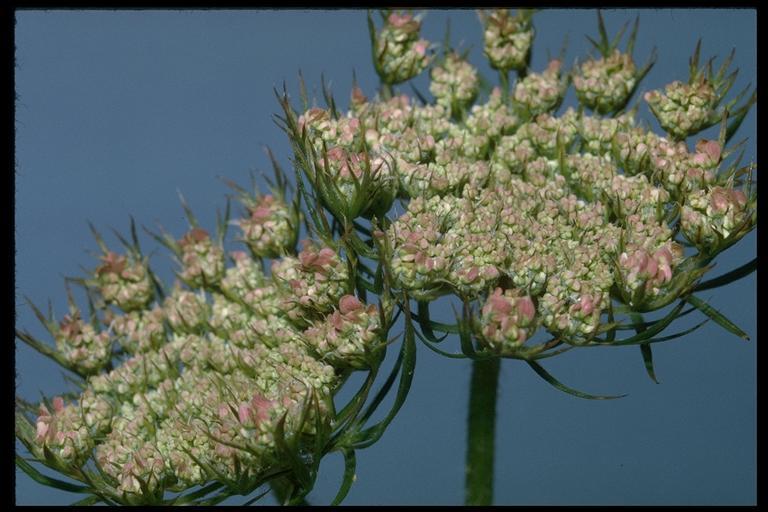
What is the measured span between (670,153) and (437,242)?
138 cm

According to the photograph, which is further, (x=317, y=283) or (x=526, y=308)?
(x=317, y=283)

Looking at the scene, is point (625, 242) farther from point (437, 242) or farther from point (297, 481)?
point (297, 481)

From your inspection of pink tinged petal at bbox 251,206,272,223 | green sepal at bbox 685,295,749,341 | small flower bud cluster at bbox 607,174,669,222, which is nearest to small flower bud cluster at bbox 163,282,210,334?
pink tinged petal at bbox 251,206,272,223

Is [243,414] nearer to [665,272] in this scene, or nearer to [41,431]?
[41,431]

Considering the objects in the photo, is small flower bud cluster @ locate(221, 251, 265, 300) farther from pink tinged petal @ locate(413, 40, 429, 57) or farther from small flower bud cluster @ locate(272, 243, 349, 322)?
pink tinged petal @ locate(413, 40, 429, 57)

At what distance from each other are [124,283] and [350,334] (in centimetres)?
222

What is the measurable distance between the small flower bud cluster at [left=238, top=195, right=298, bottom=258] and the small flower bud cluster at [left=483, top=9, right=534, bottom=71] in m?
1.56

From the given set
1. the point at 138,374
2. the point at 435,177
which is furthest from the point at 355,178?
the point at 138,374

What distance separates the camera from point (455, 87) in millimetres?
6871

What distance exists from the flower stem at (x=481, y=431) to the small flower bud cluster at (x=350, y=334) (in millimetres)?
931

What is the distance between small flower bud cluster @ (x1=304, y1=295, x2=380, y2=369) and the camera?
5438 millimetres

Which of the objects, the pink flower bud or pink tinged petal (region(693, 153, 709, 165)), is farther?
the pink flower bud

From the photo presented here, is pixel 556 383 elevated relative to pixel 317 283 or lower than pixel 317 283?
lower

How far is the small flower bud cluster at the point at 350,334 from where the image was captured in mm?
5438
